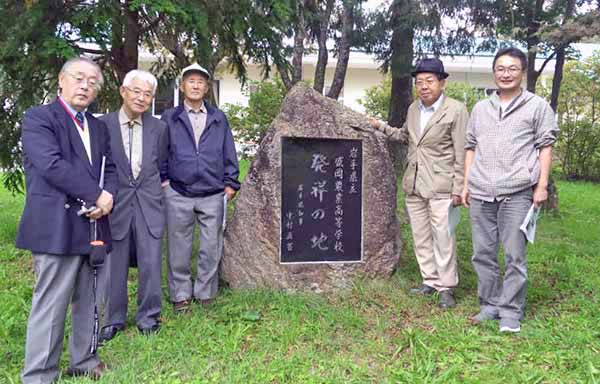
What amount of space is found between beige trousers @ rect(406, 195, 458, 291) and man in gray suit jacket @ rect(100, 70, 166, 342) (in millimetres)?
1938

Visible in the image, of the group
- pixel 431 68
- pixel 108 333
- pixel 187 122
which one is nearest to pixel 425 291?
pixel 431 68

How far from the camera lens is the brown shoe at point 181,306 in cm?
411

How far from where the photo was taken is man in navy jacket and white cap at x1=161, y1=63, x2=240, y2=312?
3943 mm

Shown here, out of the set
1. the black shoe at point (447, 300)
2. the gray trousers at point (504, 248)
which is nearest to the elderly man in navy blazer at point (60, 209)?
the gray trousers at point (504, 248)

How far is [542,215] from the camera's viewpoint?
26.3 feet

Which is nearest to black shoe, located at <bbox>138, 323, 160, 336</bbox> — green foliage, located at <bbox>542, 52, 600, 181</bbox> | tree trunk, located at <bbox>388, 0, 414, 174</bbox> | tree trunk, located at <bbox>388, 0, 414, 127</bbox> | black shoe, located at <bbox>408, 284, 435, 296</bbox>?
black shoe, located at <bbox>408, 284, 435, 296</bbox>

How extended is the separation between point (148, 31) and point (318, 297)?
3.15 metres

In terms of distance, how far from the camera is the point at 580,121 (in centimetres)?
1305

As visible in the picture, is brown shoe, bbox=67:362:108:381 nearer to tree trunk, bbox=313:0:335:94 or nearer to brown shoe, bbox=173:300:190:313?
brown shoe, bbox=173:300:190:313

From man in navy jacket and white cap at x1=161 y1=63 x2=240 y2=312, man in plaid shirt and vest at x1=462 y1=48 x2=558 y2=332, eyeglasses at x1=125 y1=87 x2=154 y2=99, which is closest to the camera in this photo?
eyeglasses at x1=125 y1=87 x2=154 y2=99

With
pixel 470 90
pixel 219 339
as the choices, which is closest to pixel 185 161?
pixel 219 339

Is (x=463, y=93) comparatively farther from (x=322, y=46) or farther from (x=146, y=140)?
(x=146, y=140)

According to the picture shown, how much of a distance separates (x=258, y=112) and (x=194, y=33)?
8168 millimetres

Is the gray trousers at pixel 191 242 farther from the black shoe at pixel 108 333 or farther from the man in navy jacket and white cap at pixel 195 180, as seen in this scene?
the black shoe at pixel 108 333
